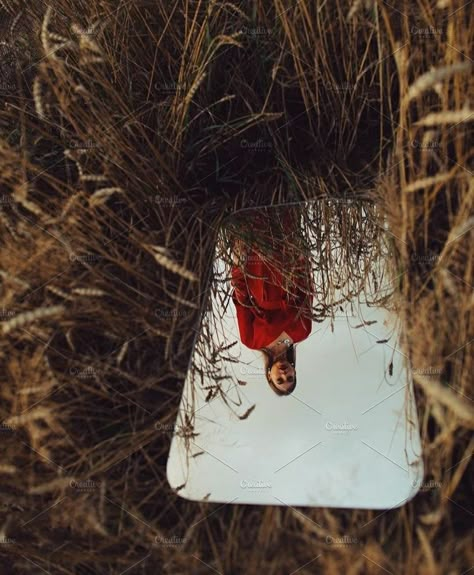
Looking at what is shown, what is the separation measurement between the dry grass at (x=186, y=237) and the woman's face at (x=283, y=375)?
6.4 inches

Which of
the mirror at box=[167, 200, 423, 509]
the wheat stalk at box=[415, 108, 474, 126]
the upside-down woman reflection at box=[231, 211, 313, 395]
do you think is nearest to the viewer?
the wheat stalk at box=[415, 108, 474, 126]

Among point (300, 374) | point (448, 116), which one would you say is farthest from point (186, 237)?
point (448, 116)

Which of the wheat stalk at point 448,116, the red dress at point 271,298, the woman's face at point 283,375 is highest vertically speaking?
the wheat stalk at point 448,116

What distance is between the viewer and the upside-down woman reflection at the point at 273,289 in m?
1.08

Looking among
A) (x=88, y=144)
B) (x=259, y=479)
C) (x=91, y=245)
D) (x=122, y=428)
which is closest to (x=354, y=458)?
(x=259, y=479)

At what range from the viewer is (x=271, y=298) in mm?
1133

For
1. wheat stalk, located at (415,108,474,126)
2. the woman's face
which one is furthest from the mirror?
wheat stalk, located at (415,108,474,126)

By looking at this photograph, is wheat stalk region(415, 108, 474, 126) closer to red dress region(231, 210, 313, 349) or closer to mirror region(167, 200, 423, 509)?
mirror region(167, 200, 423, 509)

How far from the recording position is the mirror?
36.7 inches

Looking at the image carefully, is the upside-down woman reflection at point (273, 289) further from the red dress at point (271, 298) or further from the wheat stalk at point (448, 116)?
the wheat stalk at point (448, 116)

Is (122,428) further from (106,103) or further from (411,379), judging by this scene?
(106,103)

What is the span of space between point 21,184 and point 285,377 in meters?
0.56

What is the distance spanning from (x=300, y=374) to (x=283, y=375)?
0.10 feet

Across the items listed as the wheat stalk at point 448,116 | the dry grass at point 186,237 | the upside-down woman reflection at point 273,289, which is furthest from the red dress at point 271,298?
the wheat stalk at point 448,116
